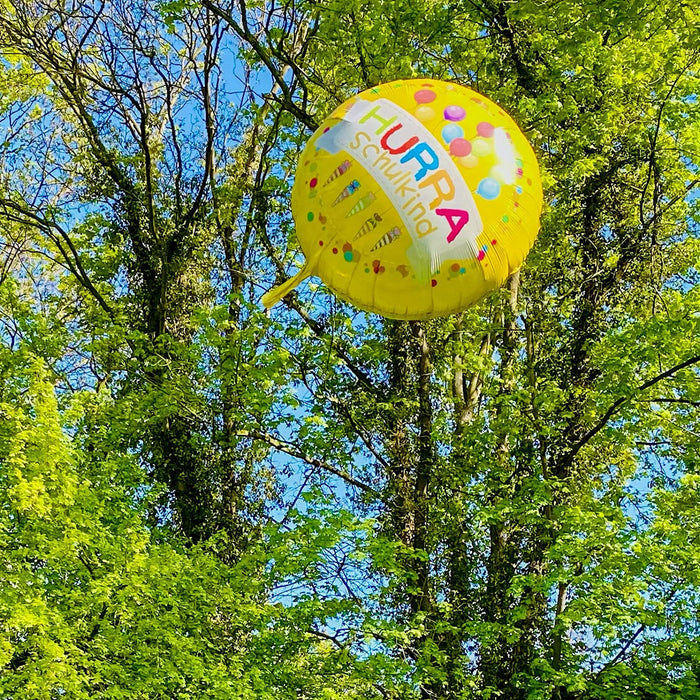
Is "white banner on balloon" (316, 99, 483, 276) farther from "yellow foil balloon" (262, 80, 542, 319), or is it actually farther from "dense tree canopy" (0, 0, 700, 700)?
"dense tree canopy" (0, 0, 700, 700)

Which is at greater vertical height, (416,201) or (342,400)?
(342,400)

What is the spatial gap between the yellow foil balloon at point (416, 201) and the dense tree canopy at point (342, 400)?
3.83 meters

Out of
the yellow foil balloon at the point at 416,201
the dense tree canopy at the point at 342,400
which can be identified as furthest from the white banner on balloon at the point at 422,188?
the dense tree canopy at the point at 342,400

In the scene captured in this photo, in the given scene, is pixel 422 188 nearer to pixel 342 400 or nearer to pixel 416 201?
pixel 416 201

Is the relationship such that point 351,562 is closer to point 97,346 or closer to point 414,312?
point 97,346

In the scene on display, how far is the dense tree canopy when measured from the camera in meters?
7.73

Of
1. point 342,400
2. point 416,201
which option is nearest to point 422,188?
point 416,201

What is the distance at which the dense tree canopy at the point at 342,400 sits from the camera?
773 cm

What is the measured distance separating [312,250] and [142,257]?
7.47 meters

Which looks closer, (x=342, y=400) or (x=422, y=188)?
(x=422, y=188)

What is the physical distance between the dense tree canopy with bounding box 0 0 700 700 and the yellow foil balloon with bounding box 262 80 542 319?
3827 millimetres

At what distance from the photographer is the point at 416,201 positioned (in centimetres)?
405

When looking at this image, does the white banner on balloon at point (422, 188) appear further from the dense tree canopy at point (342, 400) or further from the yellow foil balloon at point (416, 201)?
the dense tree canopy at point (342, 400)

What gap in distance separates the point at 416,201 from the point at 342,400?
6.29 m
